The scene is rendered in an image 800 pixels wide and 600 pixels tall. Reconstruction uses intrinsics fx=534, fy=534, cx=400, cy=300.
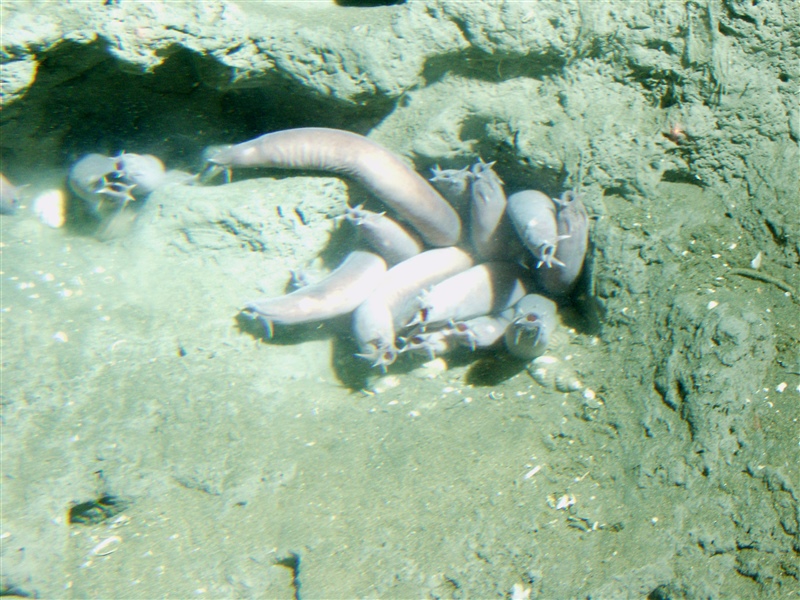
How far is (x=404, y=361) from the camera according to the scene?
12.8 ft

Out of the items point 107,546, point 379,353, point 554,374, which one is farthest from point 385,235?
point 107,546

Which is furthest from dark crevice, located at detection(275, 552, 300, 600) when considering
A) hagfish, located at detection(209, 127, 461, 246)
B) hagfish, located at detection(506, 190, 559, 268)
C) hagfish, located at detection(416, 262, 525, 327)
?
hagfish, located at detection(209, 127, 461, 246)

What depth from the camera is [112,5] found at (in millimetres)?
3230

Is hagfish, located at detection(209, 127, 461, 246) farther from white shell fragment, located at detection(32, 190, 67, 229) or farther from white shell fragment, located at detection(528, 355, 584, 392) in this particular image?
white shell fragment, located at detection(32, 190, 67, 229)

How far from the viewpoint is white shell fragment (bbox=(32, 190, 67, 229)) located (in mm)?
4172

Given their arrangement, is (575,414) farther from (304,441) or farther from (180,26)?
(180,26)

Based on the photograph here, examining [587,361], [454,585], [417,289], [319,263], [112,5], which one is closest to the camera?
[454,585]

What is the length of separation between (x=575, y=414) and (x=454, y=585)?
4.00 feet

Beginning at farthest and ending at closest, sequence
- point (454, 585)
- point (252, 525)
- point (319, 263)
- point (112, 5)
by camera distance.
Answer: point (319, 263)
point (112, 5)
point (252, 525)
point (454, 585)

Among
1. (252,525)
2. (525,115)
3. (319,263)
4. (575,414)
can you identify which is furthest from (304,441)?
(525,115)

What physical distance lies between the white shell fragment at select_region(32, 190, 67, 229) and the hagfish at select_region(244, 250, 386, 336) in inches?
72.1

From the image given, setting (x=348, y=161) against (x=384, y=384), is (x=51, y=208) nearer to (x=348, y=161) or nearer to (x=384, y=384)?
(x=348, y=161)

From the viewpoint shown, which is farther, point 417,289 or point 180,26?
point 417,289

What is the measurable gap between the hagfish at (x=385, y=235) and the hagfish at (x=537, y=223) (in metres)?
0.77
